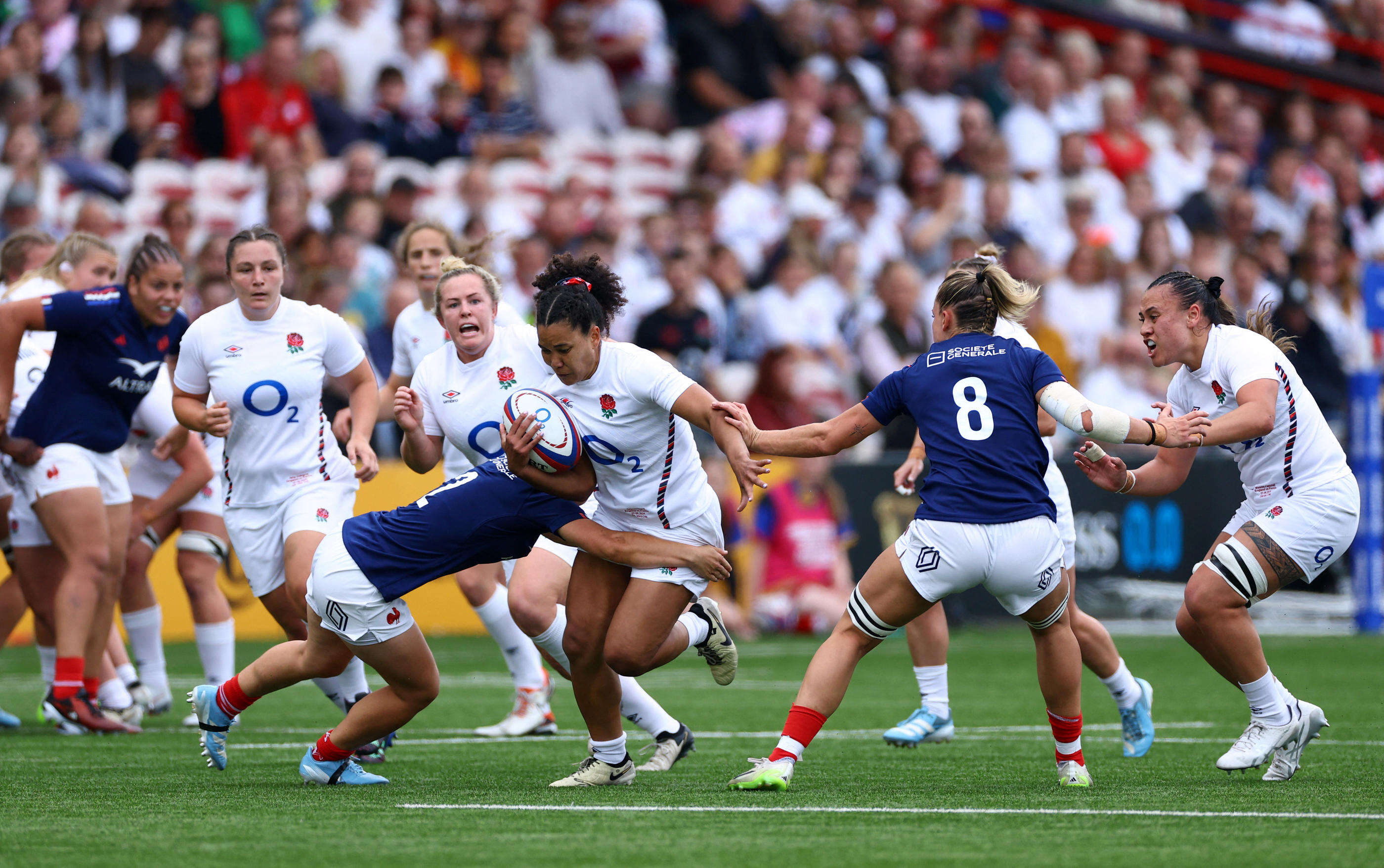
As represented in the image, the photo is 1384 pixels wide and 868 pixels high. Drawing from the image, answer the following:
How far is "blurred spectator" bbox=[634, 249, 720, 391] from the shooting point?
14578 millimetres

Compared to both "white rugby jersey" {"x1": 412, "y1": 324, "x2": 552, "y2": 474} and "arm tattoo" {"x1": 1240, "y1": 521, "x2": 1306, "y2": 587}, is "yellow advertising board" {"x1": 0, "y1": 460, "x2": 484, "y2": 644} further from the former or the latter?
"arm tattoo" {"x1": 1240, "y1": 521, "x2": 1306, "y2": 587}

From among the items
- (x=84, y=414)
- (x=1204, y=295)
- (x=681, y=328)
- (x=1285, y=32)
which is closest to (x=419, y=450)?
(x=84, y=414)

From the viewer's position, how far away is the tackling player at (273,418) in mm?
7496

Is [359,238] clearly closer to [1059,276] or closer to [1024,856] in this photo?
[1059,276]

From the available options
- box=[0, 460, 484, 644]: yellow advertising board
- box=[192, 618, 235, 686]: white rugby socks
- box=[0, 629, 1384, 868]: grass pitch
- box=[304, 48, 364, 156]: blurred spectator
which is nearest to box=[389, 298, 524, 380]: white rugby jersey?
box=[192, 618, 235, 686]: white rugby socks

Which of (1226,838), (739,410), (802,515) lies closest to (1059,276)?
(802,515)

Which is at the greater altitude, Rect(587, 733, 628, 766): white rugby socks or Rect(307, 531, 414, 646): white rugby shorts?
Rect(307, 531, 414, 646): white rugby shorts

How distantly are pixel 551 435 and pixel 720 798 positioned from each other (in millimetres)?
1419

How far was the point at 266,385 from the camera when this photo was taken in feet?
24.7

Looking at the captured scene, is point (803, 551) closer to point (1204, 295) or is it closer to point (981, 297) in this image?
point (1204, 295)

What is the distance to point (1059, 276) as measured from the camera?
57.4 ft

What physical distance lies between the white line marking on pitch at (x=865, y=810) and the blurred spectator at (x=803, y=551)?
28.9 feet

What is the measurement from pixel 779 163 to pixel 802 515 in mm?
4755

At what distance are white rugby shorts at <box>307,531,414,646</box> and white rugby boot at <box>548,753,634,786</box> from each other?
0.88 meters
